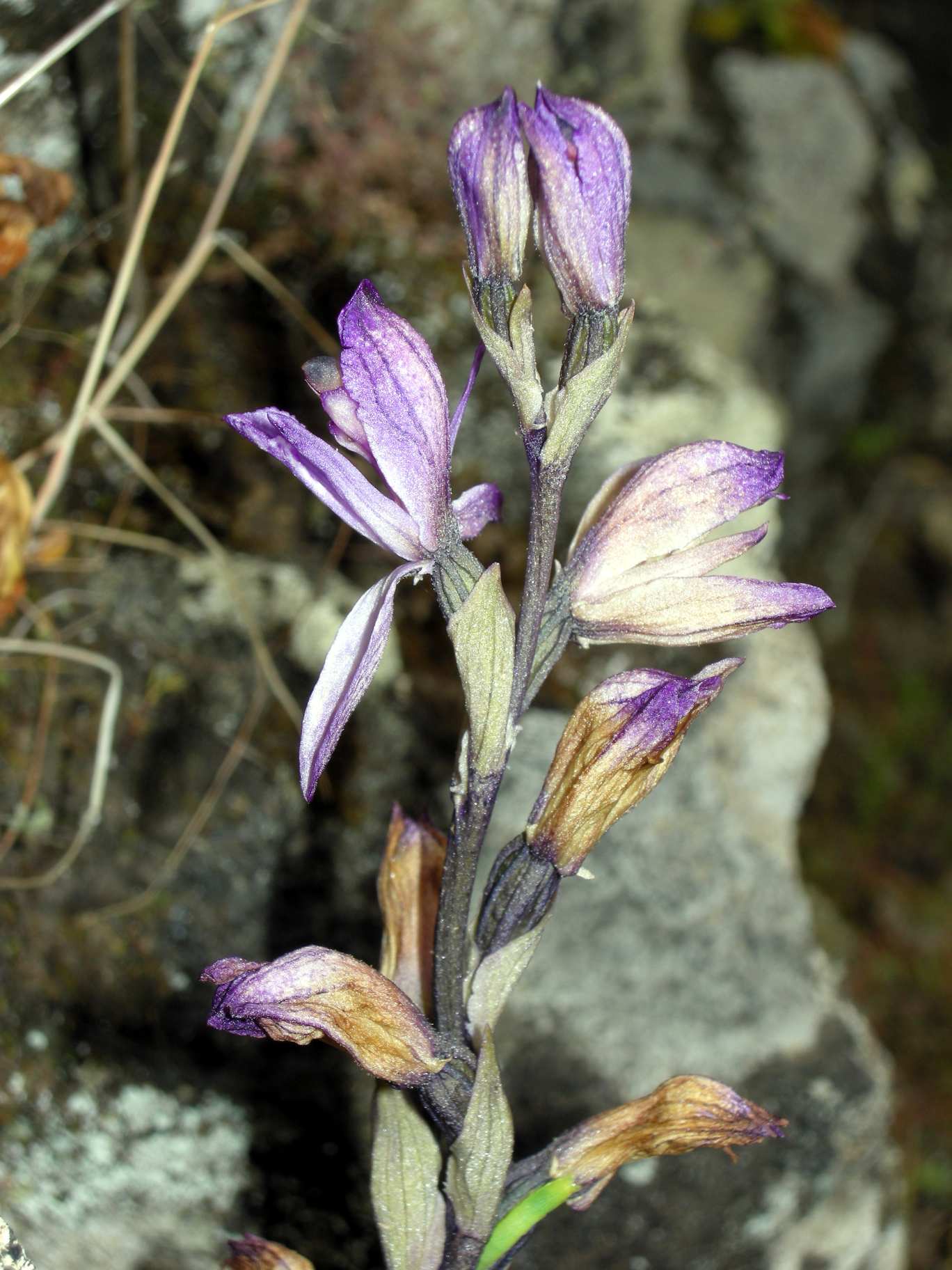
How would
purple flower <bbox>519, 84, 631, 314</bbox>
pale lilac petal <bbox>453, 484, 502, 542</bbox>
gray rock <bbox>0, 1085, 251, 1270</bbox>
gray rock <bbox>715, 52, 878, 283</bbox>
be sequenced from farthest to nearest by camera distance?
gray rock <bbox>715, 52, 878, 283</bbox>, gray rock <bbox>0, 1085, 251, 1270</bbox>, pale lilac petal <bbox>453, 484, 502, 542</bbox>, purple flower <bbox>519, 84, 631, 314</bbox>

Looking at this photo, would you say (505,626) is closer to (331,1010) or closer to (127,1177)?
(331,1010)

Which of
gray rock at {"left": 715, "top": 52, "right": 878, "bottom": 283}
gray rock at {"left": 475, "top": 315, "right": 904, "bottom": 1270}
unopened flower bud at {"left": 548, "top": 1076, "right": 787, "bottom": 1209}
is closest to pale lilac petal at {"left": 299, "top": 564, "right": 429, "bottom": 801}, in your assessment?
unopened flower bud at {"left": 548, "top": 1076, "right": 787, "bottom": 1209}

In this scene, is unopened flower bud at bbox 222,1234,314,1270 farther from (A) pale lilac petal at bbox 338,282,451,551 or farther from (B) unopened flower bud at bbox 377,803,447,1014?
(A) pale lilac petal at bbox 338,282,451,551

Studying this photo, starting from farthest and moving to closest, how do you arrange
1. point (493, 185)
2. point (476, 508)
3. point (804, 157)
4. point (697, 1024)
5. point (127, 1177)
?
point (804, 157) < point (697, 1024) < point (127, 1177) < point (476, 508) < point (493, 185)

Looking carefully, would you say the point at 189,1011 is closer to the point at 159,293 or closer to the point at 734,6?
the point at 159,293

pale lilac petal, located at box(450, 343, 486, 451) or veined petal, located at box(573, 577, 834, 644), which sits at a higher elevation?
pale lilac petal, located at box(450, 343, 486, 451)

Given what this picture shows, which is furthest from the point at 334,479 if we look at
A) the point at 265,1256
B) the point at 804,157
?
the point at 804,157

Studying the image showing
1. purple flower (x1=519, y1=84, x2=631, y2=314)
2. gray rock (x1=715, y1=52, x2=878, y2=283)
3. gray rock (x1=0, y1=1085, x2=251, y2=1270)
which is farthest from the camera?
gray rock (x1=715, y1=52, x2=878, y2=283)
